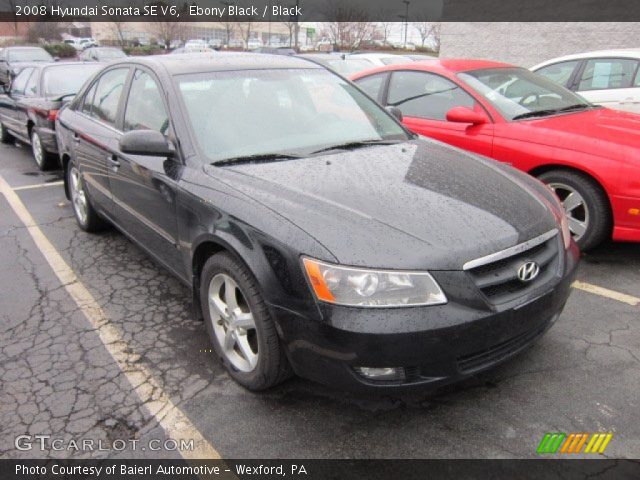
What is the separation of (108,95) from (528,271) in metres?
3.47

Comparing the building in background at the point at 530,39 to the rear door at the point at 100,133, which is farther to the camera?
the building in background at the point at 530,39

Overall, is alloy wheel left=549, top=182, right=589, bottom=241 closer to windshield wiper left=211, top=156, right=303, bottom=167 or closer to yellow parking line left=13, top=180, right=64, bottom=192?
windshield wiper left=211, top=156, right=303, bottom=167

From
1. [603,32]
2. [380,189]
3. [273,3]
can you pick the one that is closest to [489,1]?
[603,32]

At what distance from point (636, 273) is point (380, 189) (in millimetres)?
2472

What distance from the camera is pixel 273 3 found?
3272 centimetres

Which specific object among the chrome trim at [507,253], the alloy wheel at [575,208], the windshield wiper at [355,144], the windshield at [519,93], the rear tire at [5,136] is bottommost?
the rear tire at [5,136]

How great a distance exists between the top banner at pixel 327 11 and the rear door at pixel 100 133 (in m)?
17.3

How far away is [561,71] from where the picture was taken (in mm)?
6957

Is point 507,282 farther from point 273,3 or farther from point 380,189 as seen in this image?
point 273,3

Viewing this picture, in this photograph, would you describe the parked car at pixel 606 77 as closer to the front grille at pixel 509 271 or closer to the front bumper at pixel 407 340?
the front grille at pixel 509 271

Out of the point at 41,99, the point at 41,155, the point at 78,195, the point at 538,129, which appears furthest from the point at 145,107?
the point at 41,155

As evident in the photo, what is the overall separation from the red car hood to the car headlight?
2.54 meters

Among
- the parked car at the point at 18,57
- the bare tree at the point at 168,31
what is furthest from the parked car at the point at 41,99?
the bare tree at the point at 168,31

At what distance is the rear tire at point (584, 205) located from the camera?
3.89m
